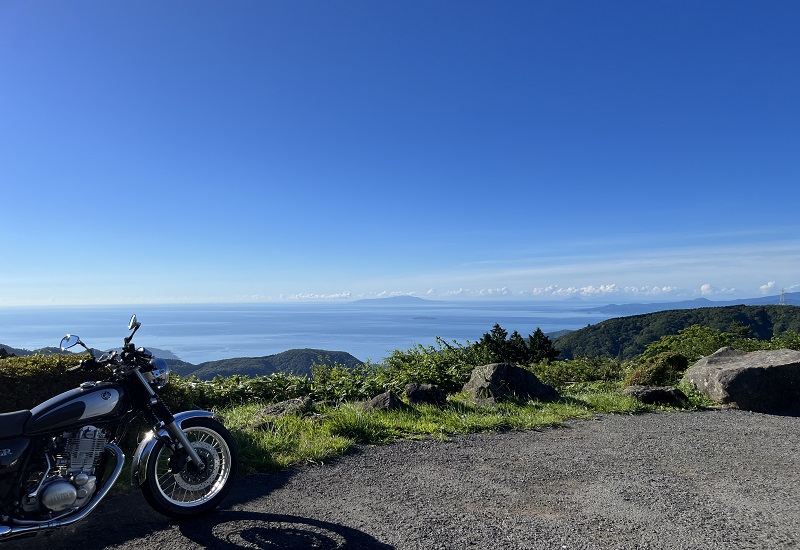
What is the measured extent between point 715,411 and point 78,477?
952 cm

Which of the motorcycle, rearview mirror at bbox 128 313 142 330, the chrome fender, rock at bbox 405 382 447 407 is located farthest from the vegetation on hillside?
rearview mirror at bbox 128 313 142 330

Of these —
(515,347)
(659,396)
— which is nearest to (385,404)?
(659,396)

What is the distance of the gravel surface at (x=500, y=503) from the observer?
3.68 metres

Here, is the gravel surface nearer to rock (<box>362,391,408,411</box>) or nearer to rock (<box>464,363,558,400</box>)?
rock (<box>362,391,408,411</box>)

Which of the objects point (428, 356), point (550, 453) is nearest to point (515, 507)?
point (550, 453)

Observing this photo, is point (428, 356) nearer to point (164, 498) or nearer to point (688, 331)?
point (164, 498)

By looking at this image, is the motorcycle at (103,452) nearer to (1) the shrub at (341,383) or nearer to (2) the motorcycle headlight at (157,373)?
(2) the motorcycle headlight at (157,373)

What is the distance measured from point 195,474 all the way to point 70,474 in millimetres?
922

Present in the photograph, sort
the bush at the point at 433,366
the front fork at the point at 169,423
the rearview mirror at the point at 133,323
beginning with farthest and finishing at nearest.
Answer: the bush at the point at 433,366, the rearview mirror at the point at 133,323, the front fork at the point at 169,423

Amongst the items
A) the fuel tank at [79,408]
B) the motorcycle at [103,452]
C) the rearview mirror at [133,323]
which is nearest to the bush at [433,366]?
the motorcycle at [103,452]

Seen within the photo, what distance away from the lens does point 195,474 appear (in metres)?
4.22

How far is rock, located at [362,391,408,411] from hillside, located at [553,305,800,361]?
28995mm

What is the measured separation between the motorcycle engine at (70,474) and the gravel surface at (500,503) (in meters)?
0.38

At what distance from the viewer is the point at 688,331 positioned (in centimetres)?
1661
